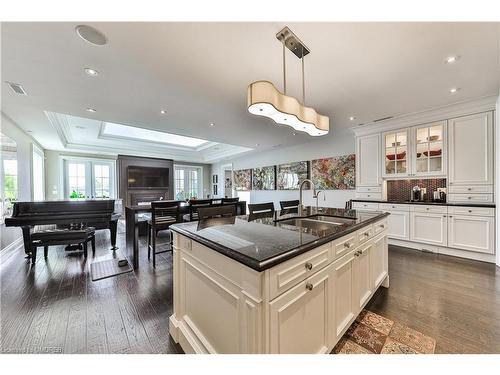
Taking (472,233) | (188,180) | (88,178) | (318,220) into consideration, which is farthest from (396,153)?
(88,178)

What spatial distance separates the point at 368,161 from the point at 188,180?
7323 millimetres

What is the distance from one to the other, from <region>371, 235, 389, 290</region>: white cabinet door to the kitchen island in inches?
11.9

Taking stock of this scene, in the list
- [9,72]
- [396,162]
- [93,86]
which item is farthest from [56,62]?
[396,162]

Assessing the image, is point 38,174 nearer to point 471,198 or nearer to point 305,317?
point 305,317

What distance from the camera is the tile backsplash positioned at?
12.2ft

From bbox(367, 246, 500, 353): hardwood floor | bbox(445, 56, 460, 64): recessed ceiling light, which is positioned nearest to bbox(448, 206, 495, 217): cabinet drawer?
bbox(367, 246, 500, 353): hardwood floor

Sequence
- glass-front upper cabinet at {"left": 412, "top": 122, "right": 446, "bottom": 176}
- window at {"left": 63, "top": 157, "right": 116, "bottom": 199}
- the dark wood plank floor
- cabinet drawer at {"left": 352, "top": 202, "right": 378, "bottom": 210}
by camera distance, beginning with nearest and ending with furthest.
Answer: the dark wood plank floor → glass-front upper cabinet at {"left": 412, "top": 122, "right": 446, "bottom": 176} → cabinet drawer at {"left": 352, "top": 202, "right": 378, "bottom": 210} → window at {"left": 63, "top": 157, "right": 116, "bottom": 199}

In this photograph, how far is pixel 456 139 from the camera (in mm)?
3264

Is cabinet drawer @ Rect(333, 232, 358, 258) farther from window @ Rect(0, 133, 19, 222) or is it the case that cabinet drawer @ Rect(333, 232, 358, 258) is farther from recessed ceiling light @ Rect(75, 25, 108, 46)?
window @ Rect(0, 133, 19, 222)

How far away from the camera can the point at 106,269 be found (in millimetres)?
2857

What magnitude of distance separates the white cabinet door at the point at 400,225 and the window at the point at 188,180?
703 cm

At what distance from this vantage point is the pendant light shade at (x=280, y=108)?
1.55 metres

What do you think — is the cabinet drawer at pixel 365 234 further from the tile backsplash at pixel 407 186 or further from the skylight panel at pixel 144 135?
the skylight panel at pixel 144 135
